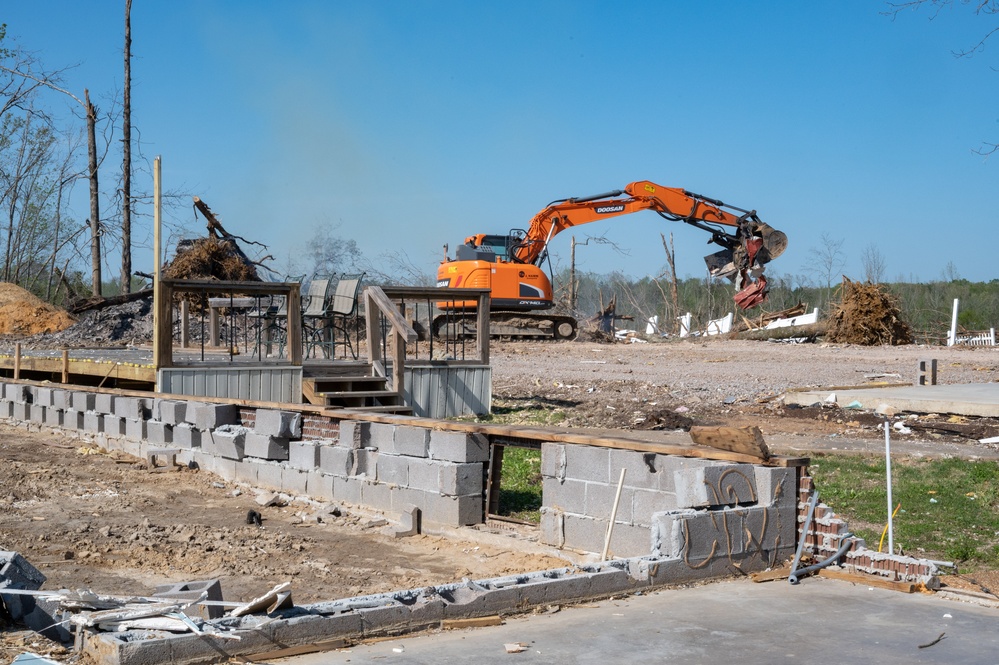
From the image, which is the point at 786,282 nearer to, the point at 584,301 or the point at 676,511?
the point at 584,301

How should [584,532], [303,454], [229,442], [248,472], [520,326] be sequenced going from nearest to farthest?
[584,532]
[303,454]
[248,472]
[229,442]
[520,326]

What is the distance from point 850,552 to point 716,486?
909mm

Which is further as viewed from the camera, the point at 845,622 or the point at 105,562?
the point at 105,562

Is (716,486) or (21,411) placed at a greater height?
(716,486)

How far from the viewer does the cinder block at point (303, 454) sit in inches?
364

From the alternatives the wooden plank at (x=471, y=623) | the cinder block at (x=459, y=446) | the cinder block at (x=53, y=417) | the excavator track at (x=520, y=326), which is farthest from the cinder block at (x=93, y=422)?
the excavator track at (x=520, y=326)

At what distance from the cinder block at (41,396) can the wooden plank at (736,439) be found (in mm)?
10703

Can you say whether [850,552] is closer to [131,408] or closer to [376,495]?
[376,495]

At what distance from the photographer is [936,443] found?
10922 millimetres

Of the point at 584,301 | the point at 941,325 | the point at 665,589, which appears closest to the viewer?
the point at 665,589

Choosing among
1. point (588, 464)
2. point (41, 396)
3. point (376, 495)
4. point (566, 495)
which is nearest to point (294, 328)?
point (376, 495)

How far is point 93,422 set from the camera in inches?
518

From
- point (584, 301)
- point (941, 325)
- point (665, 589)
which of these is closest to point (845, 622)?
point (665, 589)

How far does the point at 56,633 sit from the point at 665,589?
3179 millimetres
